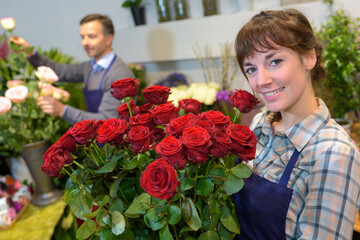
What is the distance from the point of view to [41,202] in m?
1.67

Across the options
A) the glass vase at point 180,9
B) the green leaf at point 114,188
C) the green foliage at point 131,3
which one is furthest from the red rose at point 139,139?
the green foliage at point 131,3

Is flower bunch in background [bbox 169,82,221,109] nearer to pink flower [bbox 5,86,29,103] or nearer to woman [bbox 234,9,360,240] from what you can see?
pink flower [bbox 5,86,29,103]

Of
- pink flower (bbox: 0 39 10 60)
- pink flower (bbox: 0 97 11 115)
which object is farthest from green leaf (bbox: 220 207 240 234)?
pink flower (bbox: 0 39 10 60)

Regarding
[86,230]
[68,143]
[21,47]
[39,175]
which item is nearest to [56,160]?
[68,143]

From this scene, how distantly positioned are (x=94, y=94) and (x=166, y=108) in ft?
4.67

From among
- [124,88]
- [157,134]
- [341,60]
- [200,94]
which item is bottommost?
[200,94]

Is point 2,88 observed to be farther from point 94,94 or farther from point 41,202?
point 41,202

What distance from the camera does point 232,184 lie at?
0.66 metres

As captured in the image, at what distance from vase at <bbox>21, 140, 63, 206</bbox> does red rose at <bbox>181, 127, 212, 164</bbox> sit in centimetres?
121

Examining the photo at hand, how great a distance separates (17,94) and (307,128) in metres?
1.23

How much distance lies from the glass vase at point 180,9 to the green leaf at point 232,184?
83.4 inches

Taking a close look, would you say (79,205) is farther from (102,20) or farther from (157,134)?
(102,20)

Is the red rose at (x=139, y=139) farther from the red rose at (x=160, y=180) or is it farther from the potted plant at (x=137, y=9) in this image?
the potted plant at (x=137, y=9)

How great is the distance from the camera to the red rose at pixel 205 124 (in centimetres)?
63
